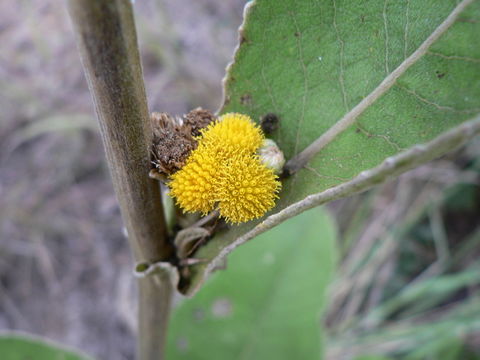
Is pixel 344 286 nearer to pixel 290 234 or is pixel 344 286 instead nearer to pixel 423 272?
pixel 423 272

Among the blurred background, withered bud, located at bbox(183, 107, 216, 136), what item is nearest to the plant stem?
withered bud, located at bbox(183, 107, 216, 136)

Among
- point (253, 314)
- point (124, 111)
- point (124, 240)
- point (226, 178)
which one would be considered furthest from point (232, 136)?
point (124, 240)

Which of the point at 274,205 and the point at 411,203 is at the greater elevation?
the point at 274,205

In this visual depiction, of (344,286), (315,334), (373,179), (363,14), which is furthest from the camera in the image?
(344,286)

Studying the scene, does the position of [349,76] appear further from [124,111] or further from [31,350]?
[31,350]

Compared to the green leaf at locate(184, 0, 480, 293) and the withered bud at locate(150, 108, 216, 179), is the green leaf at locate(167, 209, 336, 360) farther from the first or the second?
the withered bud at locate(150, 108, 216, 179)

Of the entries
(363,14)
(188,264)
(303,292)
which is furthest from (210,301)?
(363,14)

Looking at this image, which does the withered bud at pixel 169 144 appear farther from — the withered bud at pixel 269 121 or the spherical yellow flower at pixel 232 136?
the withered bud at pixel 269 121

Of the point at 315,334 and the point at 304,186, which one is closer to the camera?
the point at 304,186
